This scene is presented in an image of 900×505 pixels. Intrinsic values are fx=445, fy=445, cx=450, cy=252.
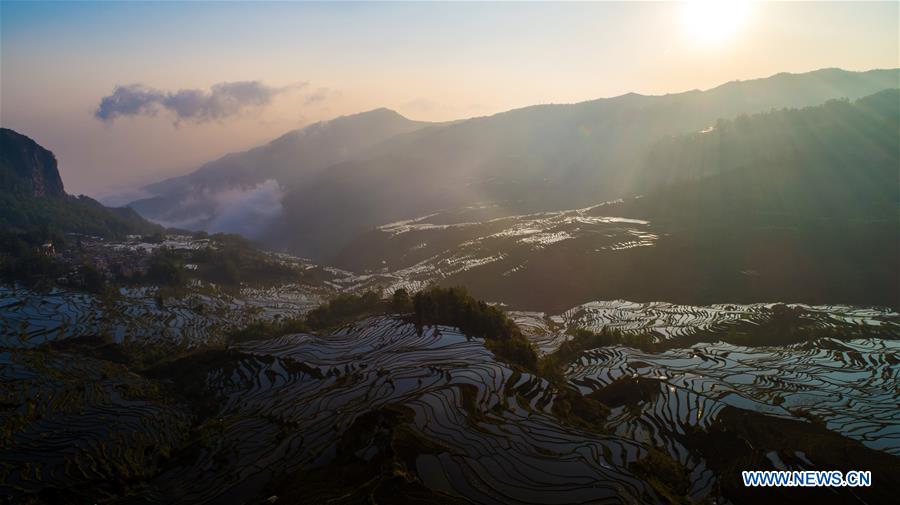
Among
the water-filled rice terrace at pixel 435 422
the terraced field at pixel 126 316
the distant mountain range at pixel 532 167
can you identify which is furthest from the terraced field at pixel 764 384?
the distant mountain range at pixel 532 167

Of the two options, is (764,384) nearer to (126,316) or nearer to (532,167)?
(126,316)

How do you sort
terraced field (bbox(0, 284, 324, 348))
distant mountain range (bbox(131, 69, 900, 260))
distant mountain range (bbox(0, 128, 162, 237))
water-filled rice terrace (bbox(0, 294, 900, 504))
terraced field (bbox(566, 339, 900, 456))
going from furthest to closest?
distant mountain range (bbox(131, 69, 900, 260))
distant mountain range (bbox(0, 128, 162, 237))
terraced field (bbox(0, 284, 324, 348))
terraced field (bbox(566, 339, 900, 456))
water-filled rice terrace (bbox(0, 294, 900, 504))

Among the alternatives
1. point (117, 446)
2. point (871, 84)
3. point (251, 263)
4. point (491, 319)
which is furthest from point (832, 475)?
point (871, 84)

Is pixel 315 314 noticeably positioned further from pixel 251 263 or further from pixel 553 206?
pixel 553 206

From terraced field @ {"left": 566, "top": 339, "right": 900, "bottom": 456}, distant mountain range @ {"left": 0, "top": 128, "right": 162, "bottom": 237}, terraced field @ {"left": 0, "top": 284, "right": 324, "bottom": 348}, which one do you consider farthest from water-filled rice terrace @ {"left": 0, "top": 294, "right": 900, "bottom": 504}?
distant mountain range @ {"left": 0, "top": 128, "right": 162, "bottom": 237}

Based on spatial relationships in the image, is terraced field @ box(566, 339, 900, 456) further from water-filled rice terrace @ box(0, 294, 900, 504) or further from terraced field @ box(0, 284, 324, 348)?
terraced field @ box(0, 284, 324, 348)

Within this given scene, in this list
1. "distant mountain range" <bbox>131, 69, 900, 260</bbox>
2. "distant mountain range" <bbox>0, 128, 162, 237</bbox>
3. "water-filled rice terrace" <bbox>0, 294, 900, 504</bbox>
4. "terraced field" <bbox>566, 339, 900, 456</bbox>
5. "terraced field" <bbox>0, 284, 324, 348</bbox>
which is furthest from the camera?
"distant mountain range" <bbox>131, 69, 900, 260</bbox>
